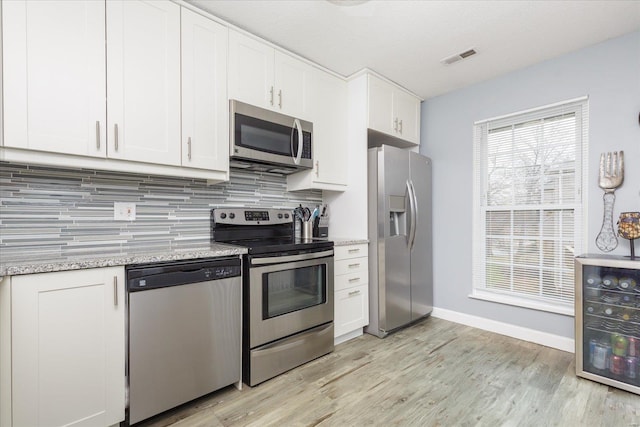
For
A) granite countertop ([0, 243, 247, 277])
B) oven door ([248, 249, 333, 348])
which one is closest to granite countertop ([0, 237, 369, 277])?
granite countertop ([0, 243, 247, 277])

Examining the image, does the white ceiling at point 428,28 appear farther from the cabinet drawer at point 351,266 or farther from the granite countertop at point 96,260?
the cabinet drawer at point 351,266

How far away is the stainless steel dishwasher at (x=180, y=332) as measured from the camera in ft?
5.06

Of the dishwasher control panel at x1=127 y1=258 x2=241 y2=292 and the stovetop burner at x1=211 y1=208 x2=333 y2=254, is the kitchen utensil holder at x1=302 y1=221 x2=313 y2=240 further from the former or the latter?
the dishwasher control panel at x1=127 y1=258 x2=241 y2=292

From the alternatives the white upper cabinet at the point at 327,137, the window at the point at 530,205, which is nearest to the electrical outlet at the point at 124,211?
the white upper cabinet at the point at 327,137

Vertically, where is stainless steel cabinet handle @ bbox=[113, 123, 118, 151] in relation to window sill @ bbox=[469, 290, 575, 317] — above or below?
above

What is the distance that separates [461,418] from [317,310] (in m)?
1.13

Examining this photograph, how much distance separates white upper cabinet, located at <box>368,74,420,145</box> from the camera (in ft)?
→ 9.58

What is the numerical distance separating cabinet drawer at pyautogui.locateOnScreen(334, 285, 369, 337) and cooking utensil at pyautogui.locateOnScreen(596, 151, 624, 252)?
1.90 m

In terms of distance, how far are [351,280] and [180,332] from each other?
1506mm

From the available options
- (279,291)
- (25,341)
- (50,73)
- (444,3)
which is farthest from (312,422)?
(444,3)

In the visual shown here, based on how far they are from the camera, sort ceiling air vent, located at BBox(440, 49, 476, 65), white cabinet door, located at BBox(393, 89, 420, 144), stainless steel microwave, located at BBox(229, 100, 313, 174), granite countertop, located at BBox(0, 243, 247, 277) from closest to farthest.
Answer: granite countertop, located at BBox(0, 243, 247, 277), stainless steel microwave, located at BBox(229, 100, 313, 174), ceiling air vent, located at BBox(440, 49, 476, 65), white cabinet door, located at BBox(393, 89, 420, 144)

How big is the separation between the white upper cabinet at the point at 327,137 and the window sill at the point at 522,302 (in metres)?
1.80

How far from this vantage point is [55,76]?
1513 millimetres

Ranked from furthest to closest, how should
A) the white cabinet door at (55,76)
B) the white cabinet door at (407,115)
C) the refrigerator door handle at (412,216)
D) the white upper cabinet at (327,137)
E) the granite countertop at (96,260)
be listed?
the white cabinet door at (407,115) < the refrigerator door handle at (412,216) < the white upper cabinet at (327,137) < the white cabinet door at (55,76) < the granite countertop at (96,260)
